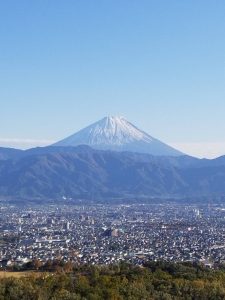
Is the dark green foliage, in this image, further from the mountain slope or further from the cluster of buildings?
the mountain slope

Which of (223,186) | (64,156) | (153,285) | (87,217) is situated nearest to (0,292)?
(153,285)

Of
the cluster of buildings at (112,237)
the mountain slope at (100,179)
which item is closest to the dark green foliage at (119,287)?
the cluster of buildings at (112,237)

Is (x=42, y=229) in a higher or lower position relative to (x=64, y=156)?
lower

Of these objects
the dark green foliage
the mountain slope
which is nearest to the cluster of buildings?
the dark green foliage

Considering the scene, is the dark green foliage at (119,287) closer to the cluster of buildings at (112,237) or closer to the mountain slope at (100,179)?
the cluster of buildings at (112,237)

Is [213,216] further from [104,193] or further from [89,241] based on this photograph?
[104,193]

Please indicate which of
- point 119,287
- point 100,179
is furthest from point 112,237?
point 100,179
